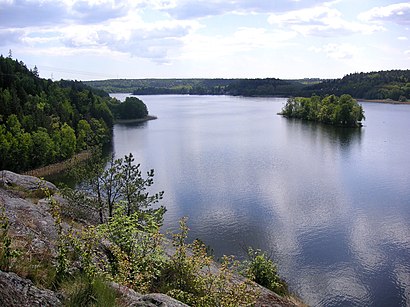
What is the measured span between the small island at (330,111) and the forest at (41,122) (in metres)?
40.8

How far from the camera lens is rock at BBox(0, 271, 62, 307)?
13.9 ft

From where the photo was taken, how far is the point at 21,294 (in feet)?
14.6

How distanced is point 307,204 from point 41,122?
33.7 meters

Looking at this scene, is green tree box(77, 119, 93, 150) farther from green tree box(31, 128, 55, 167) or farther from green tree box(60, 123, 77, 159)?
green tree box(31, 128, 55, 167)

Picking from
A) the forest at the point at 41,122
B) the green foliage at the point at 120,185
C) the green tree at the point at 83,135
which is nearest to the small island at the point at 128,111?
the forest at the point at 41,122

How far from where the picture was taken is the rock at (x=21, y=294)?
4.25m

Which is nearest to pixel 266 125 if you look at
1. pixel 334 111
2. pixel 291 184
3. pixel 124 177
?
pixel 334 111

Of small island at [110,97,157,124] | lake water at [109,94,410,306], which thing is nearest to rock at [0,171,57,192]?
lake water at [109,94,410,306]

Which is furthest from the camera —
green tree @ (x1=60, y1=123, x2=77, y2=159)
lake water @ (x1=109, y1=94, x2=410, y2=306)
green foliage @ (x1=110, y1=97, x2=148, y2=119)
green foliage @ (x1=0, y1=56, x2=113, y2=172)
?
green foliage @ (x1=110, y1=97, x2=148, y2=119)

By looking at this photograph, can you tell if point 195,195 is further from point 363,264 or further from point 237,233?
point 363,264

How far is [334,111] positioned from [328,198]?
49.1 meters

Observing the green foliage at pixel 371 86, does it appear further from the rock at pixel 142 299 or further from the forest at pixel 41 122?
the rock at pixel 142 299


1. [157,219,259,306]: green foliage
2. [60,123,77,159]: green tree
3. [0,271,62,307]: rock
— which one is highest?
[0,271,62,307]: rock

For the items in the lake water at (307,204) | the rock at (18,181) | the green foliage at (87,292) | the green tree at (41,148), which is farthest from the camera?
the green tree at (41,148)
